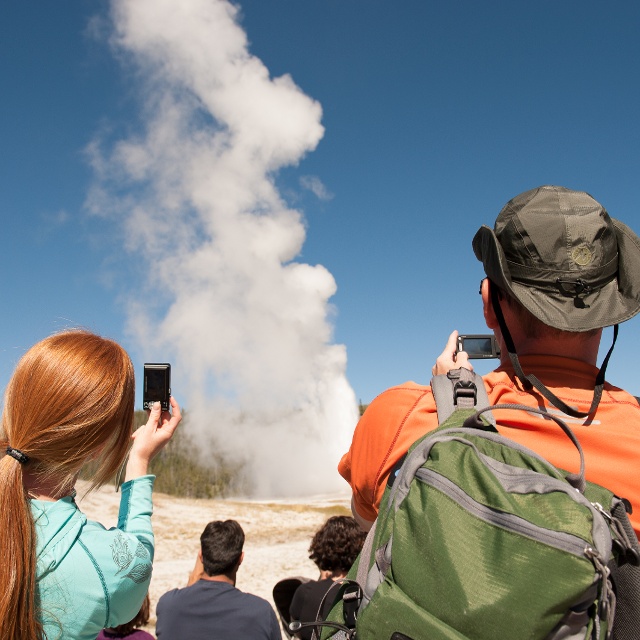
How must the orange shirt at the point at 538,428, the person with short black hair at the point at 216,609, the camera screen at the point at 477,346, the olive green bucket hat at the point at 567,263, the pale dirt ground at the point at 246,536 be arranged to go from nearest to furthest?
the orange shirt at the point at 538,428 < the olive green bucket hat at the point at 567,263 < the camera screen at the point at 477,346 < the person with short black hair at the point at 216,609 < the pale dirt ground at the point at 246,536

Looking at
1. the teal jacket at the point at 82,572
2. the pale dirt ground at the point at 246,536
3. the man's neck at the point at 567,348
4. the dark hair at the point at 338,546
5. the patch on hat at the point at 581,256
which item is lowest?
the pale dirt ground at the point at 246,536

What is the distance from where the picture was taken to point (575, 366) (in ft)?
6.43

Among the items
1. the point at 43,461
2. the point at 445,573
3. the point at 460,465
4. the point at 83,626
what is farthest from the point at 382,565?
the point at 43,461

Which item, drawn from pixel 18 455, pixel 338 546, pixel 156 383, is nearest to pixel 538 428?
pixel 18 455

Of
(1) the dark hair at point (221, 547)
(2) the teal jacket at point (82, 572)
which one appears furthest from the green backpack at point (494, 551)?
(1) the dark hair at point (221, 547)

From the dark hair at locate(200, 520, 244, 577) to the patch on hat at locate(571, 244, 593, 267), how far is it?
3355 millimetres

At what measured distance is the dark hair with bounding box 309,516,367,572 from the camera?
15.4ft

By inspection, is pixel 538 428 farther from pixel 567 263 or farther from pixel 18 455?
pixel 18 455

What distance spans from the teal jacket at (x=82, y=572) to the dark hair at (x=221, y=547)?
228cm

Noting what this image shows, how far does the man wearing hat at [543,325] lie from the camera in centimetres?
183

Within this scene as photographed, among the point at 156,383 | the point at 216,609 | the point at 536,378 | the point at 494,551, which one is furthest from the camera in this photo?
the point at 216,609

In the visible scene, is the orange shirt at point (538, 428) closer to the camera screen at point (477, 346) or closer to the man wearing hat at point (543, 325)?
the man wearing hat at point (543, 325)

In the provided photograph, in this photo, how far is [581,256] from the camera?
6.35ft

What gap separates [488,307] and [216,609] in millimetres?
3122
